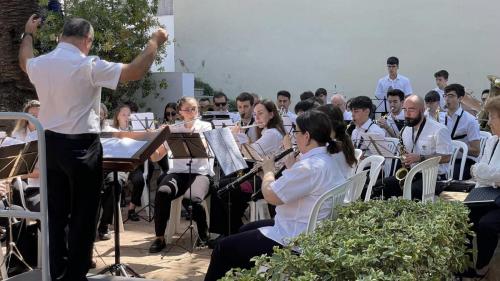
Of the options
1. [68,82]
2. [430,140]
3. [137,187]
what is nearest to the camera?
[68,82]

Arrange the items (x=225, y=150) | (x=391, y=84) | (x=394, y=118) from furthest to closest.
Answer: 1. (x=391, y=84)
2. (x=394, y=118)
3. (x=225, y=150)

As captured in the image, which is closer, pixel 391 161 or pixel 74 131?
pixel 74 131

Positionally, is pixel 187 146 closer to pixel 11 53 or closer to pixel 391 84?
pixel 11 53

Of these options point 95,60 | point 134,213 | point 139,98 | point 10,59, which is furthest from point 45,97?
point 139,98

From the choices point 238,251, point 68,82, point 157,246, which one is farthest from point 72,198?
point 157,246

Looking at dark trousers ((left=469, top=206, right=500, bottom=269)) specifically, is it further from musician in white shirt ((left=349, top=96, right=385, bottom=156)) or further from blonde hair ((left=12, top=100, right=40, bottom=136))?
blonde hair ((left=12, top=100, right=40, bottom=136))

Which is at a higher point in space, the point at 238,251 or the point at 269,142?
the point at 269,142

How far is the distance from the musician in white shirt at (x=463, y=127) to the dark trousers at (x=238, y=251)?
14.3ft

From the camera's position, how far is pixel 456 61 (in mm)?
14047

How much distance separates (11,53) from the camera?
280 inches

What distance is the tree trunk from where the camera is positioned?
712cm

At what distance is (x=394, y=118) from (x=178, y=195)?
4000 mm

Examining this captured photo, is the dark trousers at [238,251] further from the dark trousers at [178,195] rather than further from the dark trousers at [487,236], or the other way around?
the dark trousers at [178,195]

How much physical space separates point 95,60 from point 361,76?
11.3m
